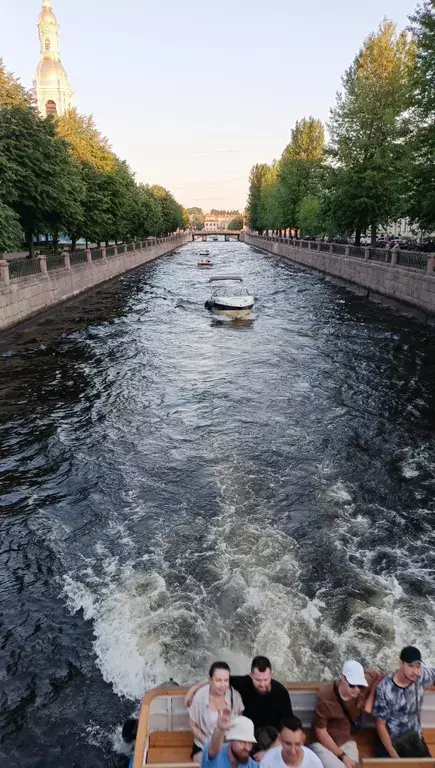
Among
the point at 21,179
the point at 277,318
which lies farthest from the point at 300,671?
the point at 21,179

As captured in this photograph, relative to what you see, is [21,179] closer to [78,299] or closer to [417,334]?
[78,299]

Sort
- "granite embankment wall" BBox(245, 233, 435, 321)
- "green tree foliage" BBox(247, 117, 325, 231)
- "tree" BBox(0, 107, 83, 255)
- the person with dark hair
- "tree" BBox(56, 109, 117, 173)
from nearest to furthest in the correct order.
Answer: the person with dark hair < "granite embankment wall" BBox(245, 233, 435, 321) < "tree" BBox(0, 107, 83, 255) < "tree" BBox(56, 109, 117, 173) < "green tree foliage" BBox(247, 117, 325, 231)

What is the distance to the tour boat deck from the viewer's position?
4793 mm

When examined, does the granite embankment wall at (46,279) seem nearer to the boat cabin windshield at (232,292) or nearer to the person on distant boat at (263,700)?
the boat cabin windshield at (232,292)

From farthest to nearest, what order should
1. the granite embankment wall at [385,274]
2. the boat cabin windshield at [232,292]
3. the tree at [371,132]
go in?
the tree at [371,132], the boat cabin windshield at [232,292], the granite embankment wall at [385,274]

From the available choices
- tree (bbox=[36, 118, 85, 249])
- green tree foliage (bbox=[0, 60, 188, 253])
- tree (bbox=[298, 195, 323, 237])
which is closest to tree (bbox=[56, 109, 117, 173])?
green tree foliage (bbox=[0, 60, 188, 253])

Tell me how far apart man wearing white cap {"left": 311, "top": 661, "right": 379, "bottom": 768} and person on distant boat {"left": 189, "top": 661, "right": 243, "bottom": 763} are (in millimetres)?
700

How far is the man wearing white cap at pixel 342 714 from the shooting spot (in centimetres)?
462

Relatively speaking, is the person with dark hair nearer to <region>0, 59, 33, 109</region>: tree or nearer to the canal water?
the canal water

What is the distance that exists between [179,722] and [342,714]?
4.68 feet

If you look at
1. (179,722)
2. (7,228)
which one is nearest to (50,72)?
(7,228)

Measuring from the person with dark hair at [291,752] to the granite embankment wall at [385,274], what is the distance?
24243 mm

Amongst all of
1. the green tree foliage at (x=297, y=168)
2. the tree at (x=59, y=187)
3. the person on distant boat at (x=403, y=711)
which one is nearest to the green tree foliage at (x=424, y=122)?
the tree at (x=59, y=187)

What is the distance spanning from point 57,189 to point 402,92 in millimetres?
24312
